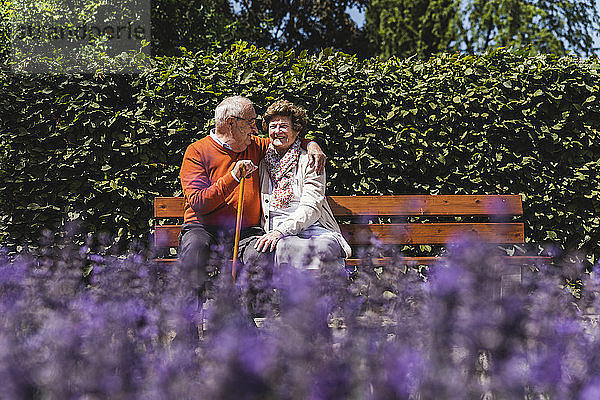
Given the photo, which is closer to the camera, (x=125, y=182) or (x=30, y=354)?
(x=30, y=354)

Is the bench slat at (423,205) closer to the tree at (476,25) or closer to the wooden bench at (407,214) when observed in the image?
the wooden bench at (407,214)

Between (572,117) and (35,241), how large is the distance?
459cm

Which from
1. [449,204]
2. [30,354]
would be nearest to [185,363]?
[30,354]

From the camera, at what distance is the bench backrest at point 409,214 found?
4.23 m

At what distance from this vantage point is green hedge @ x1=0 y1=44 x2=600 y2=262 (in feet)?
15.7

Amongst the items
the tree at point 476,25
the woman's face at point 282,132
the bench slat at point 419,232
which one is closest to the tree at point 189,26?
the tree at point 476,25

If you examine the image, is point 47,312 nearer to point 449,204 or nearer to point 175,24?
point 449,204

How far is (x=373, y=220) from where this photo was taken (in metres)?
4.59

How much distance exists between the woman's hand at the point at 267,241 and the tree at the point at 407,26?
17254mm

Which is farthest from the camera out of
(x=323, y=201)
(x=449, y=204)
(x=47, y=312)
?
(x=449, y=204)

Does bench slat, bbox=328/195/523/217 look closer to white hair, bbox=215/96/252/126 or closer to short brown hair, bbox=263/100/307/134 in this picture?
short brown hair, bbox=263/100/307/134

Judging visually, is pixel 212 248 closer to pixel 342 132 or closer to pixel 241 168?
pixel 241 168

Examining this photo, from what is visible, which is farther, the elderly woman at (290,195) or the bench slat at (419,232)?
the bench slat at (419,232)

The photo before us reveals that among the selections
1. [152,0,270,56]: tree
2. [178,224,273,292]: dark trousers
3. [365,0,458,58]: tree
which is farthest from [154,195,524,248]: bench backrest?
[365,0,458,58]: tree
